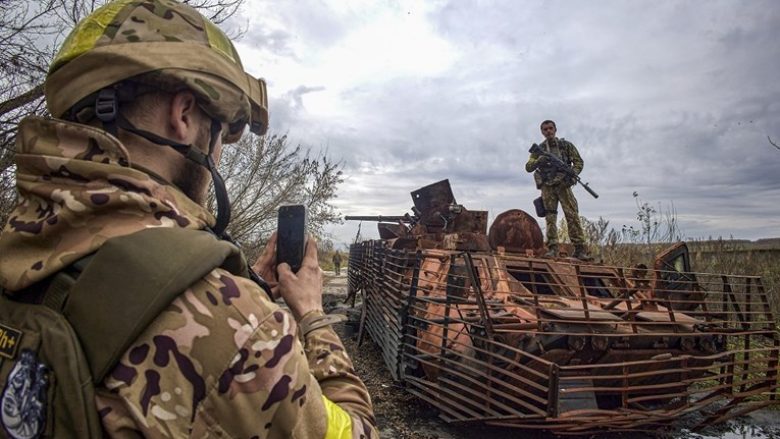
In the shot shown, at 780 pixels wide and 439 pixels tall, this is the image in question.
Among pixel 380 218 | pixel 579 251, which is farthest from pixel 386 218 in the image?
pixel 579 251

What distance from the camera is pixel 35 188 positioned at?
1016 mm

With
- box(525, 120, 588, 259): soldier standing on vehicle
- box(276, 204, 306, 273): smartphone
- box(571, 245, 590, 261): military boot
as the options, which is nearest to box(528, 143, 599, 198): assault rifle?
box(525, 120, 588, 259): soldier standing on vehicle

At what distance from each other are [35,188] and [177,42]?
0.46 m

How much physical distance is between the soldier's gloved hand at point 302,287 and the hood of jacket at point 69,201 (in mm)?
375

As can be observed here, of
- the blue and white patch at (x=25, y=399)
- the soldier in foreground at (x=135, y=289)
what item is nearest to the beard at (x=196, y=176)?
the soldier in foreground at (x=135, y=289)

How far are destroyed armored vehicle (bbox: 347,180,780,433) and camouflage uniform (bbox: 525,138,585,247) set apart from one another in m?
2.28

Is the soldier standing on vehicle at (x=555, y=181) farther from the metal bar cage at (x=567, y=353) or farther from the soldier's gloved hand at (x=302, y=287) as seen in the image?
the soldier's gloved hand at (x=302, y=287)

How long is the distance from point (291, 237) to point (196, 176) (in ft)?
1.11

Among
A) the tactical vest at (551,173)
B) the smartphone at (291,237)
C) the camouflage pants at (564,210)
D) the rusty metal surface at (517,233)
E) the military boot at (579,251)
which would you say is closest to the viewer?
the smartphone at (291,237)

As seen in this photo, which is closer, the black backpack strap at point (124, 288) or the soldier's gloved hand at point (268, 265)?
the black backpack strap at point (124, 288)

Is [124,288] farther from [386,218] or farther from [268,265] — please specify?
[386,218]

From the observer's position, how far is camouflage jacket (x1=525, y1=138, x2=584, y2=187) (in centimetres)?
880

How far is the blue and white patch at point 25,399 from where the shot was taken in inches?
36.1

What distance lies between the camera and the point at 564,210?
29.2 feet
